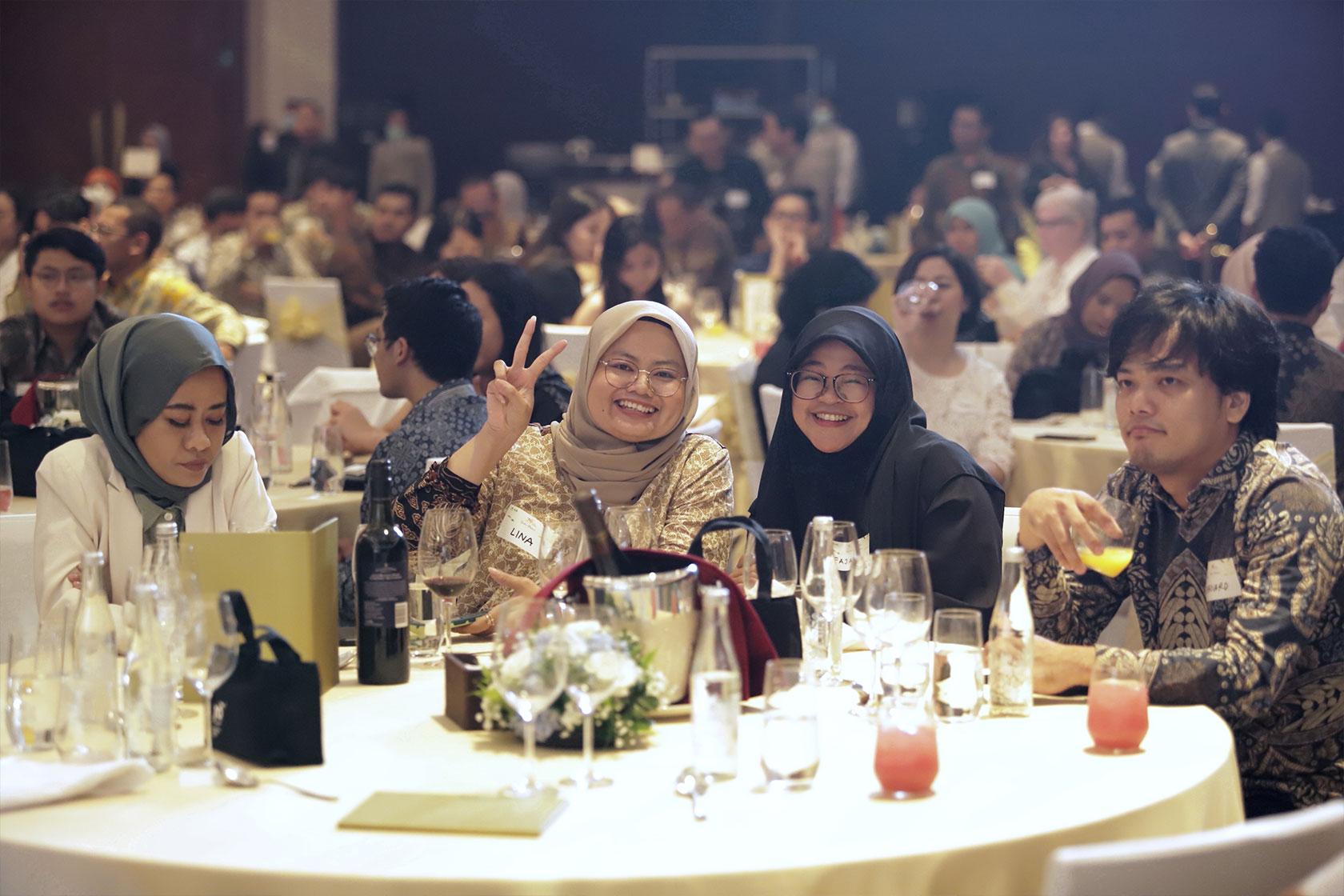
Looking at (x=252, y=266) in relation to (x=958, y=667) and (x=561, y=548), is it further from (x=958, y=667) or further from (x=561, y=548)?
(x=958, y=667)

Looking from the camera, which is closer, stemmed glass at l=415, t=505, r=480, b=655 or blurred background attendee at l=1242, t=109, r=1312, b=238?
stemmed glass at l=415, t=505, r=480, b=655

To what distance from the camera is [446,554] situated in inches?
96.9

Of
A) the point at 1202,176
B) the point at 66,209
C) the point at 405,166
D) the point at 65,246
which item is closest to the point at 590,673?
the point at 65,246

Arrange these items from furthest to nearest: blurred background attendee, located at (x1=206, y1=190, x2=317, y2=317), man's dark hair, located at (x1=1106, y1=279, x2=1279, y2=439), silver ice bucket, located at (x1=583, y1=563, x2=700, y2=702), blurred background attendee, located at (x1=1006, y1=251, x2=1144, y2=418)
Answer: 1. blurred background attendee, located at (x1=206, y1=190, x2=317, y2=317)
2. blurred background attendee, located at (x1=1006, y1=251, x2=1144, y2=418)
3. man's dark hair, located at (x1=1106, y1=279, x2=1279, y2=439)
4. silver ice bucket, located at (x1=583, y1=563, x2=700, y2=702)

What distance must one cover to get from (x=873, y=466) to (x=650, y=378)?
49 cm

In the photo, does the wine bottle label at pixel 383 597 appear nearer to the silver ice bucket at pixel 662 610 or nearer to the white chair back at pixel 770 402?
the silver ice bucket at pixel 662 610

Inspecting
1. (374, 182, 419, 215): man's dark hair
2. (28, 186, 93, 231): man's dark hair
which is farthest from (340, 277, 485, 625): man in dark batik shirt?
(374, 182, 419, 215): man's dark hair

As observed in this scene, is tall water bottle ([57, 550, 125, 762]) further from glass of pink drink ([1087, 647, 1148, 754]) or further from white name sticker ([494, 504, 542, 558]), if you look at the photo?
glass of pink drink ([1087, 647, 1148, 754])

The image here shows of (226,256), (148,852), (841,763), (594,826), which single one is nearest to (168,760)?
(148,852)

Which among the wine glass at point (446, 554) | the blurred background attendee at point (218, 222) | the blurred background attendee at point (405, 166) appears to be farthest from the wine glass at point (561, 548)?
the blurred background attendee at point (405, 166)

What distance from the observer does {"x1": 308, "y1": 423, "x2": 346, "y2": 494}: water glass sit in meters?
4.15

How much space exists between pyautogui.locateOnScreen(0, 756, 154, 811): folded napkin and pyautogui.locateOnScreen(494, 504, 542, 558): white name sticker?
1038mm

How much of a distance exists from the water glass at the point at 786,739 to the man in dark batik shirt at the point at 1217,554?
584mm

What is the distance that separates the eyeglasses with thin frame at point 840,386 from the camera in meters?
3.05
